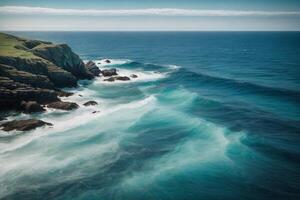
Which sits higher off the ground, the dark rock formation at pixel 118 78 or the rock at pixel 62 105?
the dark rock formation at pixel 118 78

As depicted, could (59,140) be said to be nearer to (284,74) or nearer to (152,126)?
(152,126)

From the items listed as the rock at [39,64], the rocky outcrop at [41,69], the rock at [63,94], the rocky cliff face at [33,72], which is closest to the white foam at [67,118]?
the rocky cliff face at [33,72]

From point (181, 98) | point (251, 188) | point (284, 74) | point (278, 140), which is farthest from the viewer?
point (284, 74)

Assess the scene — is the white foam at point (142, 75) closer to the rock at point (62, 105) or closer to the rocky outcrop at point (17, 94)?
the rock at point (62, 105)

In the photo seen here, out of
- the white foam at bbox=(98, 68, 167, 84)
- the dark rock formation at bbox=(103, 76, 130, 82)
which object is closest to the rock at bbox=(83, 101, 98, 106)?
the white foam at bbox=(98, 68, 167, 84)

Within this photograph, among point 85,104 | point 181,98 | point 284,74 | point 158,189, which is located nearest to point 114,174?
point 158,189

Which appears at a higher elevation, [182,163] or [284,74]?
[284,74]

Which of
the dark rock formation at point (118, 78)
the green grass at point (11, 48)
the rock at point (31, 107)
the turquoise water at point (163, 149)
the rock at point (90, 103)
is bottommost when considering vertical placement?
the turquoise water at point (163, 149)
